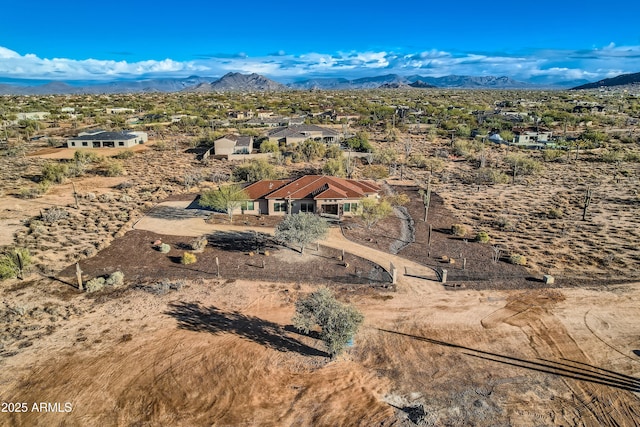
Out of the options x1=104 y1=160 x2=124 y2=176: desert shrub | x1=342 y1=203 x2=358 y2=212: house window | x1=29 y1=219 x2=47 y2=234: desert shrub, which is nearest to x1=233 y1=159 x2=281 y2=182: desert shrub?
x1=342 y1=203 x2=358 y2=212: house window

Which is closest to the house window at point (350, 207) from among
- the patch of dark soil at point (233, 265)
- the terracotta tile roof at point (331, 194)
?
the terracotta tile roof at point (331, 194)

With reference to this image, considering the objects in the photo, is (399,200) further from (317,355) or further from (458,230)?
(317,355)

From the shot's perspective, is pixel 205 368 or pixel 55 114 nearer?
pixel 205 368

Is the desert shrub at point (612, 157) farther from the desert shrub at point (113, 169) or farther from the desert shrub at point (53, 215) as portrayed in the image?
the desert shrub at point (53, 215)

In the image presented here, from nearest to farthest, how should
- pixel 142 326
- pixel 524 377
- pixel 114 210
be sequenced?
1. pixel 524 377
2. pixel 142 326
3. pixel 114 210

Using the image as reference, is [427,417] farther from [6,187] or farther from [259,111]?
[259,111]

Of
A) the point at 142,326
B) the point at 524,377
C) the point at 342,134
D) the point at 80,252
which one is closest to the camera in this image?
the point at 524,377

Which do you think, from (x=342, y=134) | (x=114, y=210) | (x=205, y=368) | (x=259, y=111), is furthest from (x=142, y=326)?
(x=259, y=111)
